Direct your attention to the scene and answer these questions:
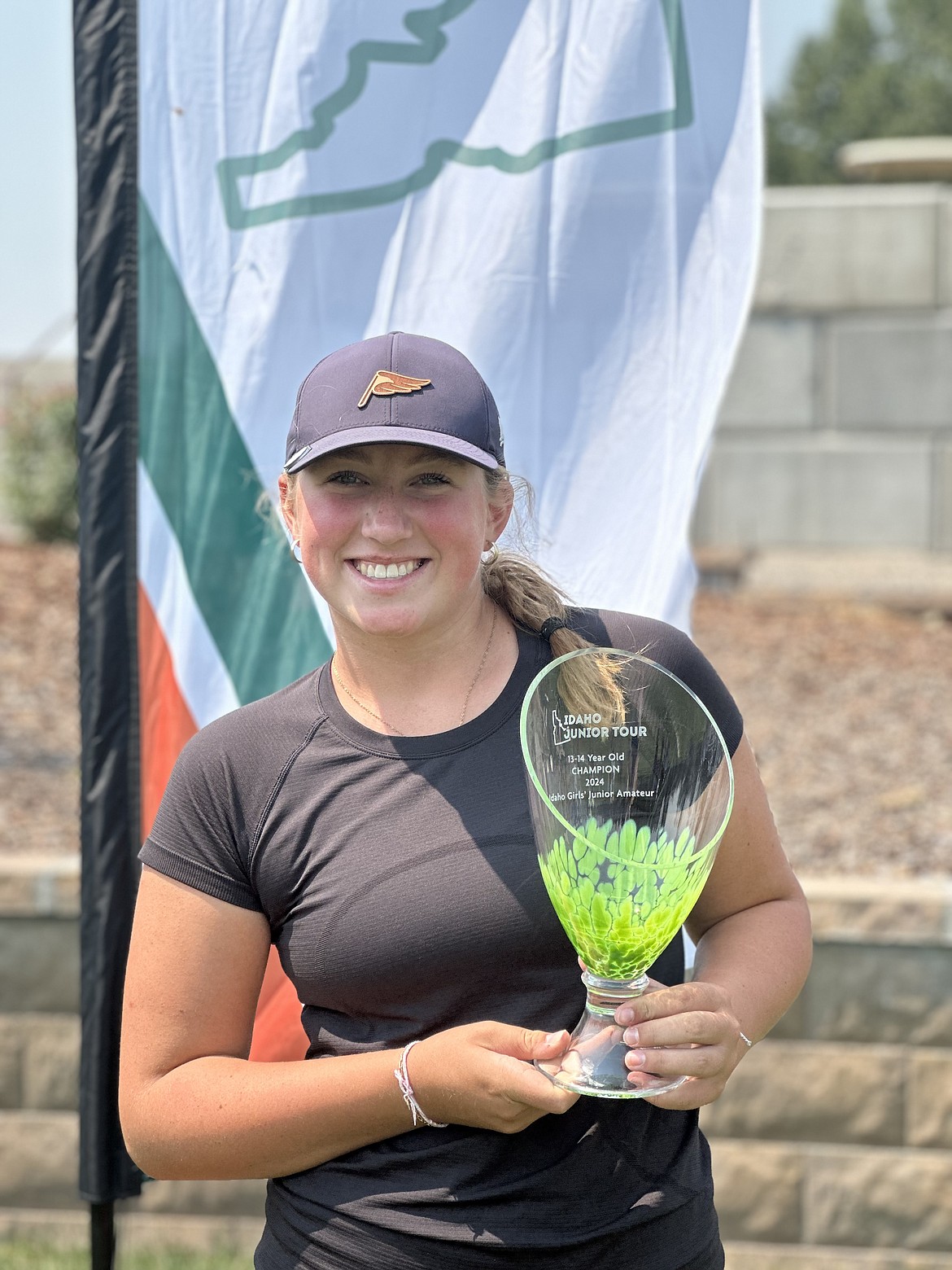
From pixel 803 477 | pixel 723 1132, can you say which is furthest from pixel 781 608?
pixel 723 1132

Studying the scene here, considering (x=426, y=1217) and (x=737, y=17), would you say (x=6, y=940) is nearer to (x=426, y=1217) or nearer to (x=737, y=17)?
(x=426, y=1217)

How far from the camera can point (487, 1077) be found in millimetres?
1429

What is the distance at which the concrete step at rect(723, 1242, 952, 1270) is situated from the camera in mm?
3576

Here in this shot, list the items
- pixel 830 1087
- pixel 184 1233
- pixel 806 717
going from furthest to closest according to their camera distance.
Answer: pixel 806 717, pixel 184 1233, pixel 830 1087

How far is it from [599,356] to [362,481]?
96cm

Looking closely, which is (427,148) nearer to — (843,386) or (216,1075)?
(216,1075)

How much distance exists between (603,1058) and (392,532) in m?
0.59

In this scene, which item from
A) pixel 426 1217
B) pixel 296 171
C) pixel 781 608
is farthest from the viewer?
pixel 781 608

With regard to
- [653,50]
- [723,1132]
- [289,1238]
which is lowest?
[723,1132]

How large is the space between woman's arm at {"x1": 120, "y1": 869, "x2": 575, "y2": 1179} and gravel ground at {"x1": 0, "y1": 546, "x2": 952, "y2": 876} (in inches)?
112

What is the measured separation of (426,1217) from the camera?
5.15 ft

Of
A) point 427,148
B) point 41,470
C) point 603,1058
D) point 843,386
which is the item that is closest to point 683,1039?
point 603,1058

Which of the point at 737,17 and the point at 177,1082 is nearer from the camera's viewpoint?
the point at 177,1082

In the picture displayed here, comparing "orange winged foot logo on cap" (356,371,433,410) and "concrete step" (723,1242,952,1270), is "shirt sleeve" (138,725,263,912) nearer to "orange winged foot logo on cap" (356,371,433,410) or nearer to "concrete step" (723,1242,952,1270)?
"orange winged foot logo on cap" (356,371,433,410)
